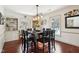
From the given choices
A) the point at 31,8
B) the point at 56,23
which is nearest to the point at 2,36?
the point at 31,8

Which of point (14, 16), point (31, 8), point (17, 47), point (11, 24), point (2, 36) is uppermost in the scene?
point (31, 8)

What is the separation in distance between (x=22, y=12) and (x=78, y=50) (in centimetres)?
107

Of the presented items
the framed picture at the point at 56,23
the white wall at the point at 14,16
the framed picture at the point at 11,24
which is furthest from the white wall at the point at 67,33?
the framed picture at the point at 11,24

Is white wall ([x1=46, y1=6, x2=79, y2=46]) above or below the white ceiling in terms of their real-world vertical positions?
below

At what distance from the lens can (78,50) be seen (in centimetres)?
149

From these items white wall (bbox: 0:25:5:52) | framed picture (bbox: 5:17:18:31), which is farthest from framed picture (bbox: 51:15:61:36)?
white wall (bbox: 0:25:5:52)

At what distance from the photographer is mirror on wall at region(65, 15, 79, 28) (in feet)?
4.85

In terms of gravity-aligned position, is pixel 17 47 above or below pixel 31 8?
below

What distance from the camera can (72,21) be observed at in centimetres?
150

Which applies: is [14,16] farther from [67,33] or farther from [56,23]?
[67,33]

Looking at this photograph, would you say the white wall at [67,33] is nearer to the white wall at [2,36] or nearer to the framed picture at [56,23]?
the framed picture at [56,23]

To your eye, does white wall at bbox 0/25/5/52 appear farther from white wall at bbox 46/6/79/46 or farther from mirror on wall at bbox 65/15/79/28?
mirror on wall at bbox 65/15/79/28

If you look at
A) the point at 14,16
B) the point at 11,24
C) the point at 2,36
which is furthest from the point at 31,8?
the point at 2,36
